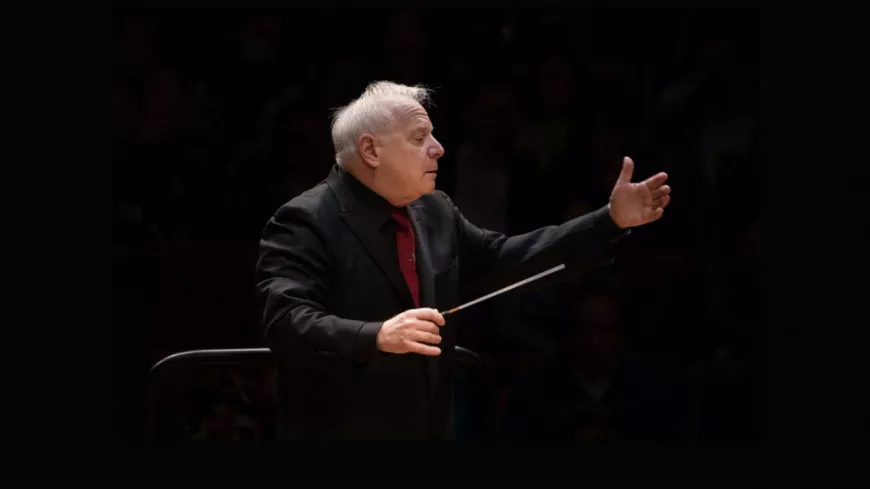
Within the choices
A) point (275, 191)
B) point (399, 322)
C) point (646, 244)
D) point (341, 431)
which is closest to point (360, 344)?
point (399, 322)

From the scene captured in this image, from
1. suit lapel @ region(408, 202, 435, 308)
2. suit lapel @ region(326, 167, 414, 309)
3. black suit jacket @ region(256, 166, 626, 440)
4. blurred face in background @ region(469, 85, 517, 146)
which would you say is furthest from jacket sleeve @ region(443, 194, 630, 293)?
blurred face in background @ region(469, 85, 517, 146)

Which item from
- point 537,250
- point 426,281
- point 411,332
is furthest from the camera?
point 537,250

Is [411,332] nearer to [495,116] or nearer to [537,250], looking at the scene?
[537,250]

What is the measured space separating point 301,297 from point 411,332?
24cm

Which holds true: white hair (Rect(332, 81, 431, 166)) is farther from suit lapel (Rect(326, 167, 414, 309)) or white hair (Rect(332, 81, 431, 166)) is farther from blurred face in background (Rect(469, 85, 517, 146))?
blurred face in background (Rect(469, 85, 517, 146))

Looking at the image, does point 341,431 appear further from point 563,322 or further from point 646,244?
point 646,244

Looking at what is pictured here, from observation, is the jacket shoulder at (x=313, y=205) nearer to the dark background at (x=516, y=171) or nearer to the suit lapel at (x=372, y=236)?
the suit lapel at (x=372, y=236)

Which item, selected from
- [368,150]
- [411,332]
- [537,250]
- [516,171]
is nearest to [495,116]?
[516,171]

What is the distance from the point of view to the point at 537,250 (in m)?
2.45

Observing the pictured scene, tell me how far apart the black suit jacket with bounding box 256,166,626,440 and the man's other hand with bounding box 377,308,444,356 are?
0.30ft

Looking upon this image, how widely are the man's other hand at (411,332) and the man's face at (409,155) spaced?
288 millimetres

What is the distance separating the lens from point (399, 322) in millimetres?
2115

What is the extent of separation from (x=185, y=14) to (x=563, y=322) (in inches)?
44.9

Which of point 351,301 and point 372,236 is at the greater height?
point 372,236
